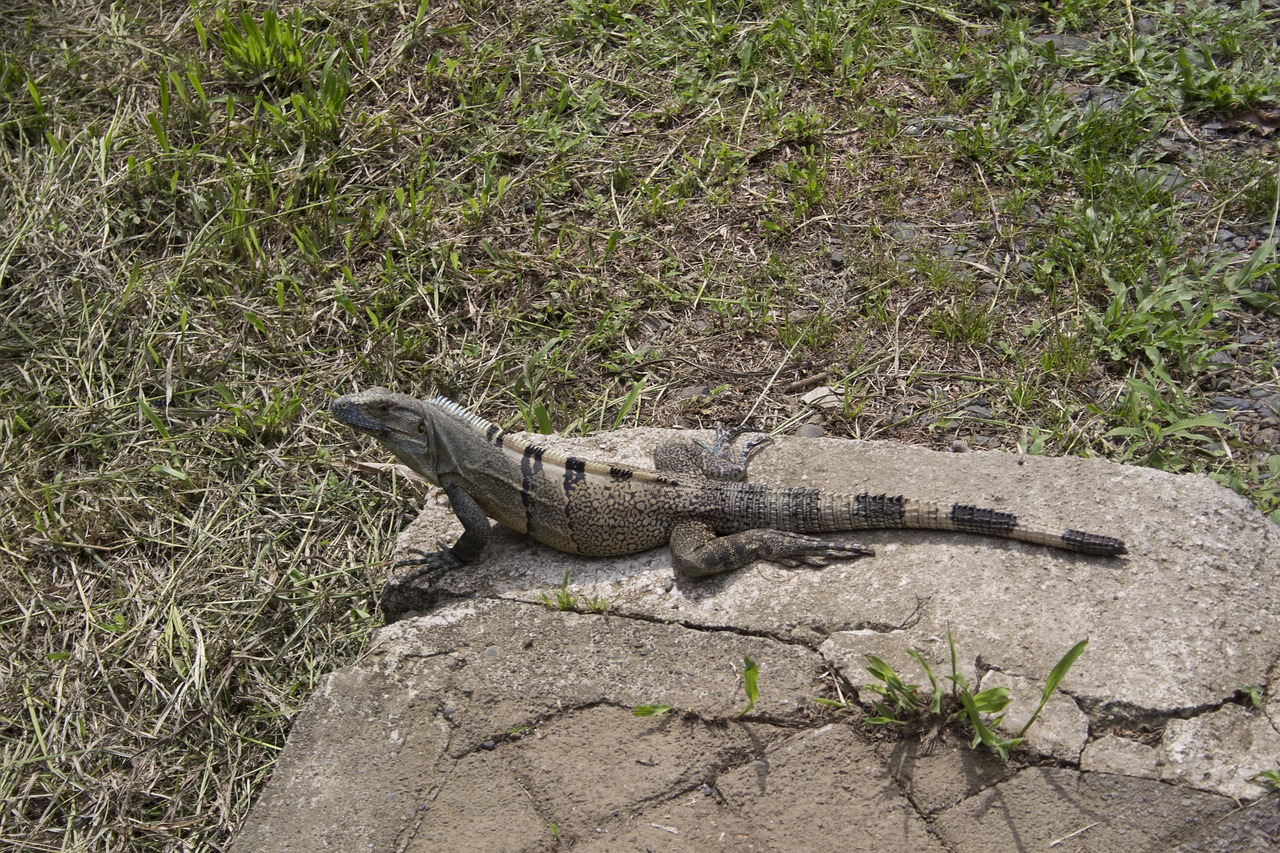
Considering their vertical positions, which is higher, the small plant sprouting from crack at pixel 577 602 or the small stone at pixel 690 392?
the small plant sprouting from crack at pixel 577 602

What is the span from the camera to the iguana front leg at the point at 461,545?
4.74 metres

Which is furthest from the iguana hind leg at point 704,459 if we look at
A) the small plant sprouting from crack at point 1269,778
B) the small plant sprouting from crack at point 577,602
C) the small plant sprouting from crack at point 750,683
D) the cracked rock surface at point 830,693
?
the small plant sprouting from crack at point 1269,778

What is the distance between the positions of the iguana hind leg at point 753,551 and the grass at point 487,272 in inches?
60.4

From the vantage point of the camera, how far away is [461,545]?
4742mm

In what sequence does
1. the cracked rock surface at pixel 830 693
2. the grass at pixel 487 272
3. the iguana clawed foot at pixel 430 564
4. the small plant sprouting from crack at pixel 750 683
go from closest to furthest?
the cracked rock surface at pixel 830 693 → the small plant sprouting from crack at pixel 750 683 → the iguana clawed foot at pixel 430 564 → the grass at pixel 487 272

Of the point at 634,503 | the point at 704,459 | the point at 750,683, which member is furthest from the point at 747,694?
the point at 704,459

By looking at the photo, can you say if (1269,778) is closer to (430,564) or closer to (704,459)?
(704,459)

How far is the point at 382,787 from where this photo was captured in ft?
12.7

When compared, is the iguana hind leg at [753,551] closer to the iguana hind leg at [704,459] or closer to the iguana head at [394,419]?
the iguana hind leg at [704,459]

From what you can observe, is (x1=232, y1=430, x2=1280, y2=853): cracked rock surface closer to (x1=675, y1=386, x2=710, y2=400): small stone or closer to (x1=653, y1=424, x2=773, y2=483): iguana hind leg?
(x1=653, y1=424, x2=773, y2=483): iguana hind leg

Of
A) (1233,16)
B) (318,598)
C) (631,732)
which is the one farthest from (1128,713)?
(1233,16)

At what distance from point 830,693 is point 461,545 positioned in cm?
173

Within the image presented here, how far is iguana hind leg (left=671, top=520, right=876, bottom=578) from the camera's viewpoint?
4.35m

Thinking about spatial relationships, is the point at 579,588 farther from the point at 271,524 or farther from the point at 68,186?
the point at 68,186
